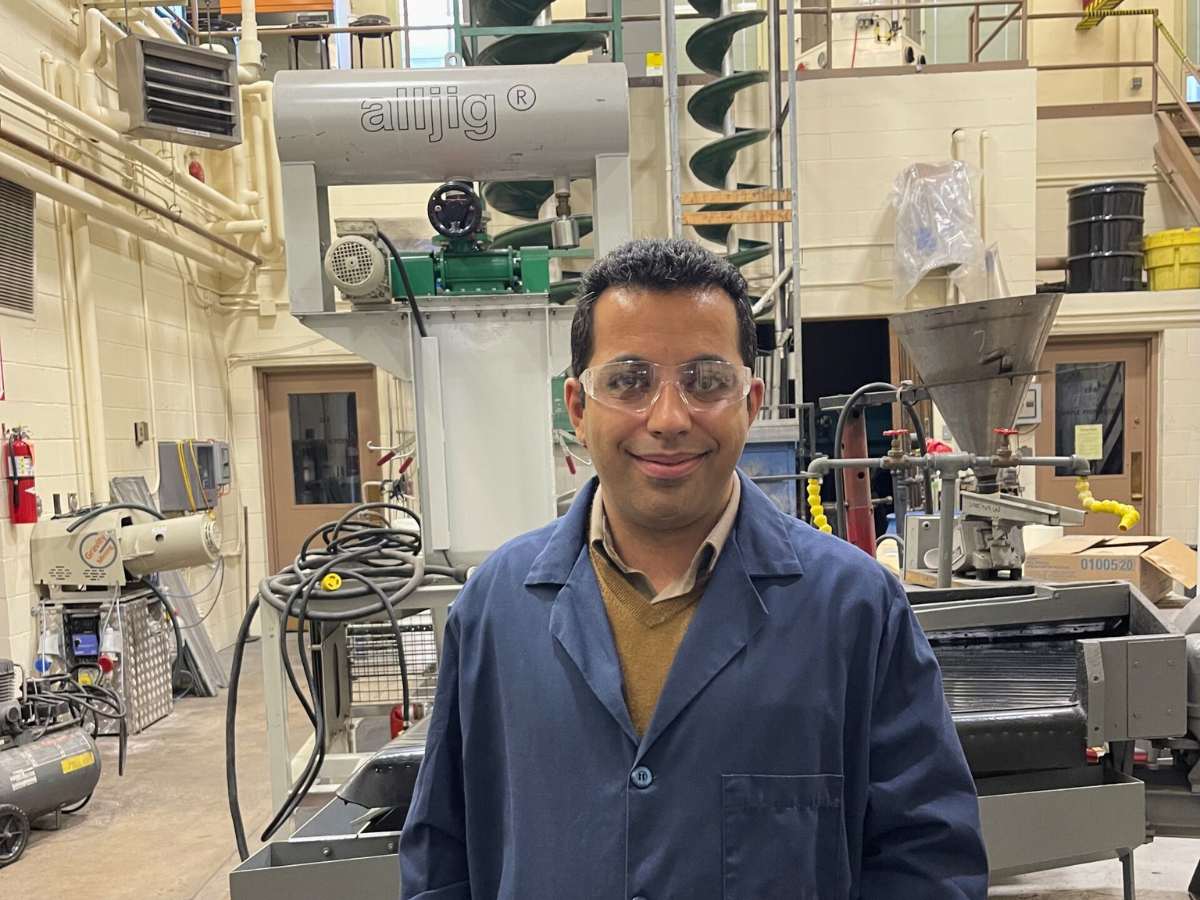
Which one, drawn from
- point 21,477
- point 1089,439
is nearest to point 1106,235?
point 1089,439

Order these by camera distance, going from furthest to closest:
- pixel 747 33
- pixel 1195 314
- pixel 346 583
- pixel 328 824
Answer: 1. pixel 747 33
2. pixel 1195 314
3. pixel 346 583
4. pixel 328 824

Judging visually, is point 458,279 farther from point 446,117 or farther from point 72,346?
point 72,346

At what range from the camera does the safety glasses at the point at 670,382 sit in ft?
2.85

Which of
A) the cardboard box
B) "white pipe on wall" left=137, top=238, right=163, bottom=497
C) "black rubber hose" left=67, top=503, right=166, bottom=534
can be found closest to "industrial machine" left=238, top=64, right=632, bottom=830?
the cardboard box

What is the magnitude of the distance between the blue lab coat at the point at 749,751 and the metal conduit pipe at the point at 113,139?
12.3 ft

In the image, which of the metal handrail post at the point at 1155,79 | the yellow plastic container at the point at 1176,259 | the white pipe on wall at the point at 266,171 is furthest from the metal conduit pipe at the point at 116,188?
the metal handrail post at the point at 1155,79

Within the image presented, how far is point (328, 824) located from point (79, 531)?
2.52 metres

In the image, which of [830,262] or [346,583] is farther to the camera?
[830,262]

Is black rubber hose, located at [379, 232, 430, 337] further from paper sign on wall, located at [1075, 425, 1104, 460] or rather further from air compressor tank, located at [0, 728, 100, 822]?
paper sign on wall, located at [1075, 425, 1104, 460]

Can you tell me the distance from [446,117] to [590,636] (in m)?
1.43

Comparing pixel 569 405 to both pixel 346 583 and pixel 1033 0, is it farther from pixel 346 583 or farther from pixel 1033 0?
pixel 1033 0

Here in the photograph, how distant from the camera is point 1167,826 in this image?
5.77 ft

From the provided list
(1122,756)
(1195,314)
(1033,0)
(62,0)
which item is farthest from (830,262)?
(62,0)

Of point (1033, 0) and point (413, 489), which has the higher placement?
point (1033, 0)
